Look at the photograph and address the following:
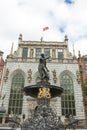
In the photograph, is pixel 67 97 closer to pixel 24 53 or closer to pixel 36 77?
pixel 36 77

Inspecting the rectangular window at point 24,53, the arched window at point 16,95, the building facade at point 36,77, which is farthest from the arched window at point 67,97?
the rectangular window at point 24,53

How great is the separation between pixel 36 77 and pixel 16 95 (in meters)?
5.06

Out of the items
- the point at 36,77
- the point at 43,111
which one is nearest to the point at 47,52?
the point at 36,77

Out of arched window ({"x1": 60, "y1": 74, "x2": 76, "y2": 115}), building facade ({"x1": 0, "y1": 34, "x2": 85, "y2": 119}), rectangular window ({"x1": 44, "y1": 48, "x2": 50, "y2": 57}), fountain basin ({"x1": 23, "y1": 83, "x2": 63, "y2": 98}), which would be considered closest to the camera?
fountain basin ({"x1": 23, "y1": 83, "x2": 63, "y2": 98})

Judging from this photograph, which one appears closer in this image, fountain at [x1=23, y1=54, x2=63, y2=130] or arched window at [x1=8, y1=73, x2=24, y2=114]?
fountain at [x1=23, y1=54, x2=63, y2=130]

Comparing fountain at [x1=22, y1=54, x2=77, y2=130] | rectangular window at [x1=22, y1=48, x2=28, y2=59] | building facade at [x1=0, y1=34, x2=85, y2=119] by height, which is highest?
rectangular window at [x1=22, y1=48, x2=28, y2=59]

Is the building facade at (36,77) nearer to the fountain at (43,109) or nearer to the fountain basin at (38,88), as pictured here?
the fountain basin at (38,88)

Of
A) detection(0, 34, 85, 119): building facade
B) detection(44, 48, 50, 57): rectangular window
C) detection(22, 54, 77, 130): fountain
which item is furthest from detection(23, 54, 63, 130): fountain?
detection(44, 48, 50, 57): rectangular window

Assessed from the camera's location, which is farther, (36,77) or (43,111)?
(36,77)

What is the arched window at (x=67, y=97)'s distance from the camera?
106 feet

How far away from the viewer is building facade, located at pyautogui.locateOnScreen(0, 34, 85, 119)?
3203cm

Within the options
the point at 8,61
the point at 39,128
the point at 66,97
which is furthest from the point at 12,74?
the point at 39,128

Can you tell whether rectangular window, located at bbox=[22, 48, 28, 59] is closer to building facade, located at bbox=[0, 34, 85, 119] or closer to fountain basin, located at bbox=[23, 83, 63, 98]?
building facade, located at bbox=[0, 34, 85, 119]

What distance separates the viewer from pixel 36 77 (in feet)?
113
